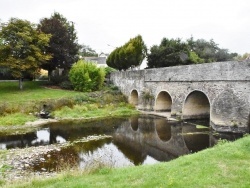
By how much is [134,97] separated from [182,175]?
2502cm

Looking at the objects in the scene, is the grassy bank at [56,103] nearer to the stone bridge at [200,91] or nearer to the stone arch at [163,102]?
the stone arch at [163,102]

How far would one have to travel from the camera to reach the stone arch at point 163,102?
2733cm

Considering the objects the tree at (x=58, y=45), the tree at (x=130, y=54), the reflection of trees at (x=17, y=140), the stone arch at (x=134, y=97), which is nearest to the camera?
the reflection of trees at (x=17, y=140)

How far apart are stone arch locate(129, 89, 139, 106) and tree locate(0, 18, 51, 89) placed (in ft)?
33.6

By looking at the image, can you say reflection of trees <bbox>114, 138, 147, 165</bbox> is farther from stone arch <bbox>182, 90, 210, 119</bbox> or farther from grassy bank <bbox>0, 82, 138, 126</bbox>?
grassy bank <bbox>0, 82, 138, 126</bbox>

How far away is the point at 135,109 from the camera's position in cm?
2969

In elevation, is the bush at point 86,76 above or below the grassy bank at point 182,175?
above

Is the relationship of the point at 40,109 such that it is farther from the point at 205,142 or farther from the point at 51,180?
the point at 51,180

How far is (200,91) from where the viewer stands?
21016 millimetres

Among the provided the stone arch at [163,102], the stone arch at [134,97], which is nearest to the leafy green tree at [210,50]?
the stone arch at [134,97]

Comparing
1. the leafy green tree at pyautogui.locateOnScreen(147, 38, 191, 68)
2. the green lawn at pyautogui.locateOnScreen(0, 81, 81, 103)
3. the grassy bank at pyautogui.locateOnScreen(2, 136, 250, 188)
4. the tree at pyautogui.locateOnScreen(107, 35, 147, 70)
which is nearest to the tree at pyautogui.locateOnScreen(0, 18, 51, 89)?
the green lawn at pyautogui.locateOnScreen(0, 81, 81, 103)

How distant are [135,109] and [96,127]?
8.97 metres

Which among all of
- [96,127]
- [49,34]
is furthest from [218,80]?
[49,34]

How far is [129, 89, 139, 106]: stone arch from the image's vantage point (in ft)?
105
